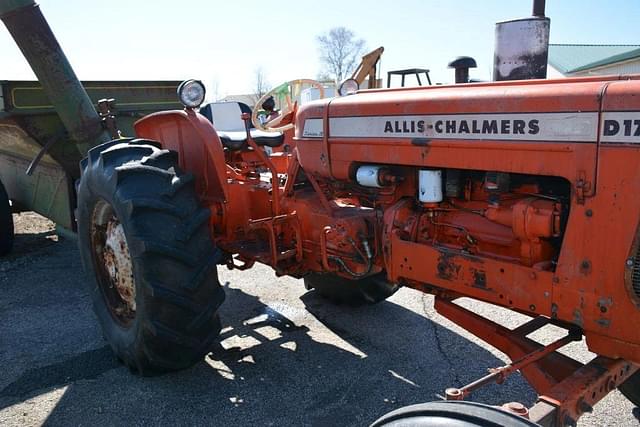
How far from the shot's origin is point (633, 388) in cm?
274

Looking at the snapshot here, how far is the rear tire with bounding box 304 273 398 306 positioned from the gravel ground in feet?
0.37

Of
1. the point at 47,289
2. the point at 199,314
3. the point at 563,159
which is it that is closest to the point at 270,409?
the point at 199,314

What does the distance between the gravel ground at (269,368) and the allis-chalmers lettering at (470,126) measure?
4.75ft

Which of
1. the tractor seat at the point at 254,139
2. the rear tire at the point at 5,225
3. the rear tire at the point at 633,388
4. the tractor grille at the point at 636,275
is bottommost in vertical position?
the rear tire at the point at 633,388

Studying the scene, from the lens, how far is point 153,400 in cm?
300

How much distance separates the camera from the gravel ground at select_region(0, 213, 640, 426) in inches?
113

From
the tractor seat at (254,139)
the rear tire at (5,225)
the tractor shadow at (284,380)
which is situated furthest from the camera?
the rear tire at (5,225)

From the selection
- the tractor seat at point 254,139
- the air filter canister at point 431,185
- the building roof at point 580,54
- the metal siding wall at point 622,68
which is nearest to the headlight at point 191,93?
the tractor seat at point 254,139

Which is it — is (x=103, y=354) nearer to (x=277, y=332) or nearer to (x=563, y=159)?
(x=277, y=332)

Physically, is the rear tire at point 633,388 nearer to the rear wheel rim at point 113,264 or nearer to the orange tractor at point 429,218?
the orange tractor at point 429,218

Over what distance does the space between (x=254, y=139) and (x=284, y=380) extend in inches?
67.1

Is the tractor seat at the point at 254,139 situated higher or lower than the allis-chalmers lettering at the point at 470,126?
lower

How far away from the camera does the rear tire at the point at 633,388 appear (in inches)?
107

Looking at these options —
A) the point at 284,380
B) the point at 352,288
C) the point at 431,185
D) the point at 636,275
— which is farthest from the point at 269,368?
the point at 636,275
